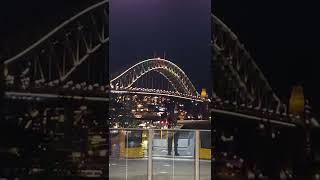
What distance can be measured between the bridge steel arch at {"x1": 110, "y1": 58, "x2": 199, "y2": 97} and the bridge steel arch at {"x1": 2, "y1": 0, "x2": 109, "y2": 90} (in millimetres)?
1971

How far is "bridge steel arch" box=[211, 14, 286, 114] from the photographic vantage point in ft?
20.6

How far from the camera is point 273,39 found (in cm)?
620

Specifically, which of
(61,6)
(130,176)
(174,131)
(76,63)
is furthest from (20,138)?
(174,131)

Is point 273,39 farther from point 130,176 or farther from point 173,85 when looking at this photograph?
point 130,176

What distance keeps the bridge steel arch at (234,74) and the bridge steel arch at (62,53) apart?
4.93 ft

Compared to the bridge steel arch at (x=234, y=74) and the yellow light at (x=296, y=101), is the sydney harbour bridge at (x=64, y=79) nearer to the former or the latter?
the bridge steel arch at (x=234, y=74)

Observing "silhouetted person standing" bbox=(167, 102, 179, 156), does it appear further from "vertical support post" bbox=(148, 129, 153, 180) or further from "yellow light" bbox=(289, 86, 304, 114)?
"yellow light" bbox=(289, 86, 304, 114)

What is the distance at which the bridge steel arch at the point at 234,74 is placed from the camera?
6277 mm

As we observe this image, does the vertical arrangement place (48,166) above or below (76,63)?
below

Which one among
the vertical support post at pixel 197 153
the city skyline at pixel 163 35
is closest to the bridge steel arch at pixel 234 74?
the city skyline at pixel 163 35

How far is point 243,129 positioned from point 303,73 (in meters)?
0.95

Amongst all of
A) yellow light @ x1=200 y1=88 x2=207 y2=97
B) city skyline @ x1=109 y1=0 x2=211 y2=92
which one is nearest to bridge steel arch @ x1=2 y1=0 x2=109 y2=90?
city skyline @ x1=109 y1=0 x2=211 y2=92

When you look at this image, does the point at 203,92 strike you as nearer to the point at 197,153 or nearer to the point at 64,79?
the point at 197,153

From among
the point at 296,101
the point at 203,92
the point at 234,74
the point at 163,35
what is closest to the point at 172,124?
the point at 203,92
